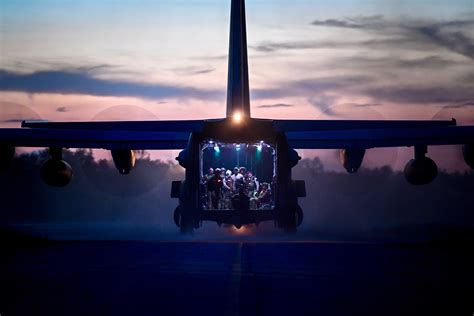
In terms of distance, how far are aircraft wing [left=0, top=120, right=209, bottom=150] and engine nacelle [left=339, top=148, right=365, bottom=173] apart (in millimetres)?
6578

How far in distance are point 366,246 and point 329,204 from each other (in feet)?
82.7

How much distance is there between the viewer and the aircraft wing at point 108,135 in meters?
27.8

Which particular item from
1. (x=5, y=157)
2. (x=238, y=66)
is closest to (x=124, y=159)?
(x=5, y=157)

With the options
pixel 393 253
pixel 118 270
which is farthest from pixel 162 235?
pixel 118 270

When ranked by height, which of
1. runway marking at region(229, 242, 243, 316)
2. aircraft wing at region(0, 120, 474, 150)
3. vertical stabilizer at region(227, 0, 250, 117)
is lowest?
runway marking at region(229, 242, 243, 316)

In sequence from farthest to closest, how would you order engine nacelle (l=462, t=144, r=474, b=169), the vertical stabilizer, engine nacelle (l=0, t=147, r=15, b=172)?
the vertical stabilizer
engine nacelle (l=462, t=144, r=474, b=169)
engine nacelle (l=0, t=147, r=15, b=172)

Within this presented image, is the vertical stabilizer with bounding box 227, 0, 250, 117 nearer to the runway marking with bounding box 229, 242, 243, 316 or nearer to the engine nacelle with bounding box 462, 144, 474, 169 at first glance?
the engine nacelle with bounding box 462, 144, 474, 169

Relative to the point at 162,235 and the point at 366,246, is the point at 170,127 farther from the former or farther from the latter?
the point at 366,246

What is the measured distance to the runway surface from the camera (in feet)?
39.1

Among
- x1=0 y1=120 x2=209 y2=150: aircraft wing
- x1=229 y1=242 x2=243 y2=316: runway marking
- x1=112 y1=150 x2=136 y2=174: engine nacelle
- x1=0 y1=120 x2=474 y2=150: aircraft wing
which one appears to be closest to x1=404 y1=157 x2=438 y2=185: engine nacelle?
x1=0 y1=120 x2=474 y2=150: aircraft wing

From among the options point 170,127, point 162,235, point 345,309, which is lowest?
point 345,309

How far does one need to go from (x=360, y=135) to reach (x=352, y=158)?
4.64m

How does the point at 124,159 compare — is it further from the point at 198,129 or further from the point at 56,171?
the point at 198,129

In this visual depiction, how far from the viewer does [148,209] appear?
51.7 meters
